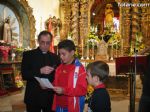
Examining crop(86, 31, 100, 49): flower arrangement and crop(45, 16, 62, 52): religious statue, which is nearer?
crop(86, 31, 100, 49): flower arrangement

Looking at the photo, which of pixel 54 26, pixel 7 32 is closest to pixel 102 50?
pixel 54 26

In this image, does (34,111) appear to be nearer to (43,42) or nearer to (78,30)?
(43,42)

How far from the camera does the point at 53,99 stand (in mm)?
3977

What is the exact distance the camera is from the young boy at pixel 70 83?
355 centimetres

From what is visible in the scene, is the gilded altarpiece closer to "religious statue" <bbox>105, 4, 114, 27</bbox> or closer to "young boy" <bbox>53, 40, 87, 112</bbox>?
"religious statue" <bbox>105, 4, 114, 27</bbox>

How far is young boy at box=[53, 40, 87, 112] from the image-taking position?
3553 mm

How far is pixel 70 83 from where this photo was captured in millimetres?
3564

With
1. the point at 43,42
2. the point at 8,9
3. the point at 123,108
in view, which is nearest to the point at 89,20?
the point at 8,9

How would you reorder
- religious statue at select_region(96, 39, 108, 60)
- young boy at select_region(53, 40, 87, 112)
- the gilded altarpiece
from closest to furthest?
young boy at select_region(53, 40, 87, 112) → religious statue at select_region(96, 39, 108, 60) → the gilded altarpiece

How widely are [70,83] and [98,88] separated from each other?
1.60 ft

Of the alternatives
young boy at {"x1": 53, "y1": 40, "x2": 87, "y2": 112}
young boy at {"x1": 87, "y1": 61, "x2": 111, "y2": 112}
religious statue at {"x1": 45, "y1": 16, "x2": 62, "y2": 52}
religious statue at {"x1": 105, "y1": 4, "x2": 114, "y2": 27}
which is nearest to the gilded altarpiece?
religious statue at {"x1": 45, "y1": 16, "x2": 62, "y2": 52}

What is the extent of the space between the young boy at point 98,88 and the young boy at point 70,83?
39 centimetres

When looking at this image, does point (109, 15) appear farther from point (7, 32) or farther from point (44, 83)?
point (44, 83)

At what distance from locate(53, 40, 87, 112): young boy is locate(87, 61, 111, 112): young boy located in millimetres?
392
